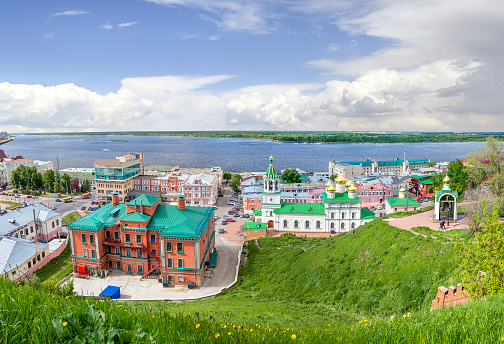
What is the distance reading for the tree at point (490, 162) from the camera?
95.9ft

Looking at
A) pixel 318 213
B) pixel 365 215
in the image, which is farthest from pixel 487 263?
pixel 365 215

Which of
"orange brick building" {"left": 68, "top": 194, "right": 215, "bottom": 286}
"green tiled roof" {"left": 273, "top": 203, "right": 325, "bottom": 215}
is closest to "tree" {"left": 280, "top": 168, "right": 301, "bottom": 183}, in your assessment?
Answer: "green tiled roof" {"left": 273, "top": 203, "right": 325, "bottom": 215}

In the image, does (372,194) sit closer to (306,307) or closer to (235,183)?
(235,183)

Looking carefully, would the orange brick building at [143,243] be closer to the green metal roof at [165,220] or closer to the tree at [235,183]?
the green metal roof at [165,220]

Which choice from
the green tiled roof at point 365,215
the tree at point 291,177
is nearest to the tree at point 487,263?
the green tiled roof at point 365,215

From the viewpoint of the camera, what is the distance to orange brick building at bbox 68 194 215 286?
2602 cm

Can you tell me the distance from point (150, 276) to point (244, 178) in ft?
160

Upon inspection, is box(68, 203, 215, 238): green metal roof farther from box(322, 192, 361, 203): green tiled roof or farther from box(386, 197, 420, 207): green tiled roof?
box(386, 197, 420, 207): green tiled roof

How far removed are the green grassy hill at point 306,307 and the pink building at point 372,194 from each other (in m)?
29.3

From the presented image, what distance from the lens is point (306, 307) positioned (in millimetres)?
18062

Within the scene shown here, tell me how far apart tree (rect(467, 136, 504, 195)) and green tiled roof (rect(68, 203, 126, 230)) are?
3524 centimetres

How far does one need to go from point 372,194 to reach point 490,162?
2966 centimetres

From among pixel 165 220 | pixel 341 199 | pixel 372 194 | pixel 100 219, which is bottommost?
pixel 372 194

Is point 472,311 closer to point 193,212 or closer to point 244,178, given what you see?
point 193,212
